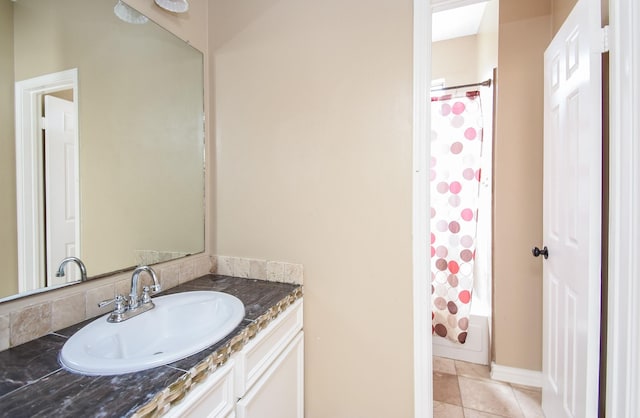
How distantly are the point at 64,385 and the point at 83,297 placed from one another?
0.42m

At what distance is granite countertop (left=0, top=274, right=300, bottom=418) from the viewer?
54 cm

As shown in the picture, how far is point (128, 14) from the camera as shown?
3.66ft

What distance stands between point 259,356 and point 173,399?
39cm

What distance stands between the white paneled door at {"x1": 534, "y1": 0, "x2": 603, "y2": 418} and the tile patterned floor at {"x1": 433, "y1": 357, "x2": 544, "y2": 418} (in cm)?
16

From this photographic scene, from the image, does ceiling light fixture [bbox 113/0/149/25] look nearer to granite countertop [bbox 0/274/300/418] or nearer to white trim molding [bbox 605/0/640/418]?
granite countertop [bbox 0/274/300/418]

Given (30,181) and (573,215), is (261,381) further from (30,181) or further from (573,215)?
(573,215)

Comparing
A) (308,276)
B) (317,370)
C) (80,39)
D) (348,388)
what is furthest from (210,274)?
(80,39)

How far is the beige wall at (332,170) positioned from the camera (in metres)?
1.21

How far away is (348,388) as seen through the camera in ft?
4.24

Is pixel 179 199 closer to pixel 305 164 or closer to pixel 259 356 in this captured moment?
pixel 305 164

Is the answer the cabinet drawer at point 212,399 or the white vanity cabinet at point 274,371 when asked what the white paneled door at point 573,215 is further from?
the cabinet drawer at point 212,399

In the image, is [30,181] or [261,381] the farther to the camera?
[261,381]

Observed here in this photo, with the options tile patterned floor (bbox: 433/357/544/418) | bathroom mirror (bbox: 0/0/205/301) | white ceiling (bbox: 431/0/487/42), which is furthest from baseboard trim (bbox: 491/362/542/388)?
white ceiling (bbox: 431/0/487/42)

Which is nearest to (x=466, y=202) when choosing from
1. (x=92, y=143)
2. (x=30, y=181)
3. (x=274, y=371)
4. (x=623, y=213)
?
(x=623, y=213)
